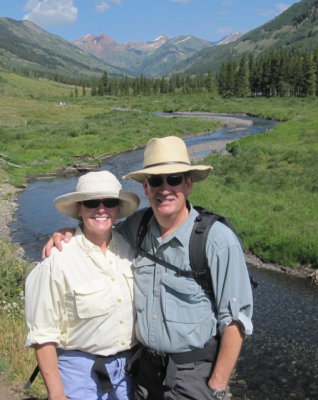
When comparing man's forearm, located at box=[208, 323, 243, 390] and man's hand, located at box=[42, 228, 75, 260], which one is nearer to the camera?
man's forearm, located at box=[208, 323, 243, 390]

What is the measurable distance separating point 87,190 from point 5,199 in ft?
78.4

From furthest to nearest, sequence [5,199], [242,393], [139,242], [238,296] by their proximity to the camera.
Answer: [5,199]
[242,393]
[139,242]
[238,296]

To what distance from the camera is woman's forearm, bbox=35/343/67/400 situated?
374 cm

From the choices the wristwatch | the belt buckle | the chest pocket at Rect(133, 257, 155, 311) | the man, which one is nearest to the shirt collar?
the man

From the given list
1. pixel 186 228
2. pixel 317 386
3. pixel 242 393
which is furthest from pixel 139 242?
pixel 317 386

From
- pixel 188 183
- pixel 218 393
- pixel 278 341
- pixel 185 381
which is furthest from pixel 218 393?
pixel 278 341

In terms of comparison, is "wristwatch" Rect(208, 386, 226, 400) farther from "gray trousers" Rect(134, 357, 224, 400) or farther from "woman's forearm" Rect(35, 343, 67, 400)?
"woman's forearm" Rect(35, 343, 67, 400)

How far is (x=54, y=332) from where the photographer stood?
12.3 feet

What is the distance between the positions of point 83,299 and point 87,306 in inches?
3.0

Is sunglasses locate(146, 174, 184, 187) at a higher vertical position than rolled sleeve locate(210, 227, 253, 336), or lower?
higher

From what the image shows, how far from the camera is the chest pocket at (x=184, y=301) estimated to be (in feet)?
12.0

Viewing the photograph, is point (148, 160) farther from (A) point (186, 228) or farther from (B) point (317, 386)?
(B) point (317, 386)

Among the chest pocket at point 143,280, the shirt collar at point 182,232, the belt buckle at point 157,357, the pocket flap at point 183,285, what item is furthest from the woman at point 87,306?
the pocket flap at point 183,285

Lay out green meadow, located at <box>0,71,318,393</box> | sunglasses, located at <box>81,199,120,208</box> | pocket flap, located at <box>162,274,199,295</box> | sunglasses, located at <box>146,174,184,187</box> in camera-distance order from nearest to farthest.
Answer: pocket flap, located at <box>162,274,199,295</box>, sunglasses, located at <box>146,174,184,187</box>, sunglasses, located at <box>81,199,120,208</box>, green meadow, located at <box>0,71,318,393</box>
